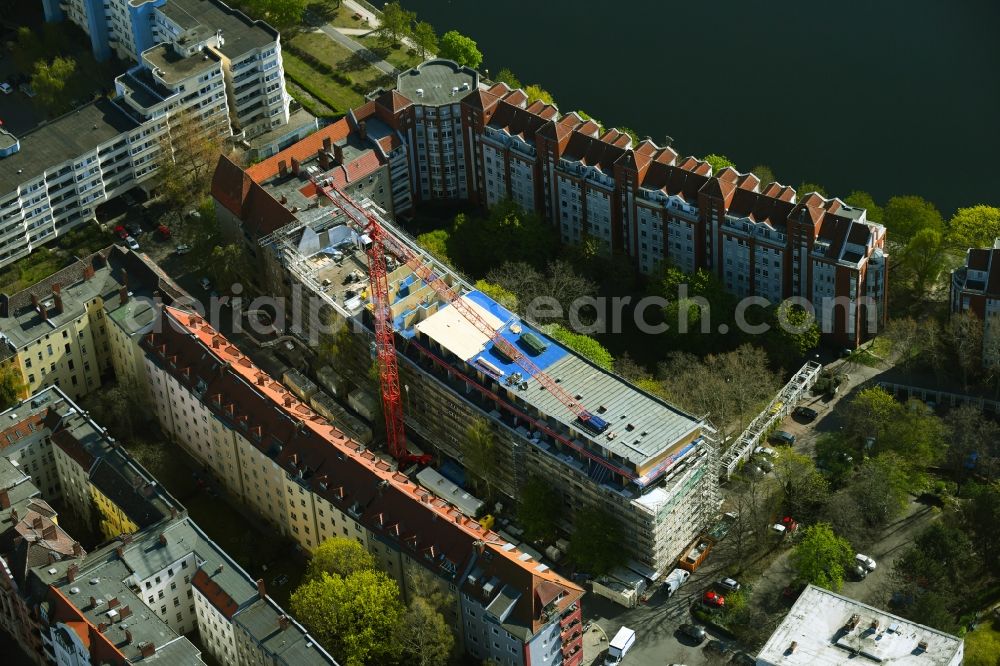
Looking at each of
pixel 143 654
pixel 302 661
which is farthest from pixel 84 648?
pixel 302 661

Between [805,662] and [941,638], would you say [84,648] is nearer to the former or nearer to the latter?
[805,662]

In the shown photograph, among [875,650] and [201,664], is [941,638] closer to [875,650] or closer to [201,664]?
[875,650]

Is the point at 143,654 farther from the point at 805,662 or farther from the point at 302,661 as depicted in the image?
the point at 805,662

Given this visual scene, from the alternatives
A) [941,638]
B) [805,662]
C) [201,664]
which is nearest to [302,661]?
[201,664]

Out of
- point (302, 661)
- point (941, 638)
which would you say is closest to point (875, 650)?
point (941, 638)

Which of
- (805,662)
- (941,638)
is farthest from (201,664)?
(941,638)
